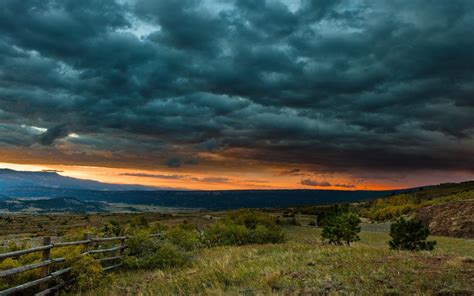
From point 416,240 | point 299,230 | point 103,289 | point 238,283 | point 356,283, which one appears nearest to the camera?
point 356,283

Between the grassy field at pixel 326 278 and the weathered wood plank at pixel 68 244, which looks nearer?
the grassy field at pixel 326 278

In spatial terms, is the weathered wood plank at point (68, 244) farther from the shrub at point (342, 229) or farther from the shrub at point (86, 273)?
the shrub at point (342, 229)

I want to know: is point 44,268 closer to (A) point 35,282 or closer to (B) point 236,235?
(A) point 35,282

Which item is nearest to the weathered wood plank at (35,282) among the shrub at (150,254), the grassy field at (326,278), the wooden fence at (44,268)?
the wooden fence at (44,268)

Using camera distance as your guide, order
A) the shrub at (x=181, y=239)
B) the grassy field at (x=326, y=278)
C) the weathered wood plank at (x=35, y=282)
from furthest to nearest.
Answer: the shrub at (x=181, y=239) → the weathered wood plank at (x=35, y=282) → the grassy field at (x=326, y=278)

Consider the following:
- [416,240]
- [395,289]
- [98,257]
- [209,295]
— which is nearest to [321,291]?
[395,289]

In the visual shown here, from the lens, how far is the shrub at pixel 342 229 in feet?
88.3

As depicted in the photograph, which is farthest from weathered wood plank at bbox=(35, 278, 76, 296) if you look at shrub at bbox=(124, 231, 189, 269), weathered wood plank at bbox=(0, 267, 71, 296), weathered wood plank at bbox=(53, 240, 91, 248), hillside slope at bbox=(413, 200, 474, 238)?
hillside slope at bbox=(413, 200, 474, 238)

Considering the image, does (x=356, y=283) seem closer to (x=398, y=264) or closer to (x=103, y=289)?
(x=398, y=264)

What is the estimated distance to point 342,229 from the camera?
88.5ft

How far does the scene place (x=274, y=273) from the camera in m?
12.6

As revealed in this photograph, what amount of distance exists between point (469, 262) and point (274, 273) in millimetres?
6722

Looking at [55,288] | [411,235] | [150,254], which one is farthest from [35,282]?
[411,235]

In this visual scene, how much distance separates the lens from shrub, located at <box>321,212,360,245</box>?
26906mm
